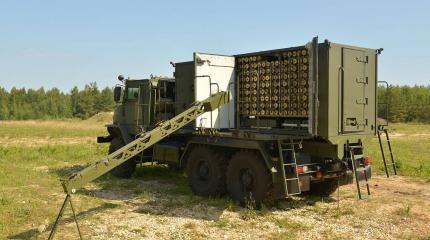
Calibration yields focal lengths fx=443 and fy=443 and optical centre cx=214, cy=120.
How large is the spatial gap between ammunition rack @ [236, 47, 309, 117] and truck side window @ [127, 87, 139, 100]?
381 centimetres

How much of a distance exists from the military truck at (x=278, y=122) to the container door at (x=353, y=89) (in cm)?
2

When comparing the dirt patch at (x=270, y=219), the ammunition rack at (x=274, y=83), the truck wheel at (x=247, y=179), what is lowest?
the dirt patch at (x=270, y=219)

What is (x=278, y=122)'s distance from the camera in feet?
34.1

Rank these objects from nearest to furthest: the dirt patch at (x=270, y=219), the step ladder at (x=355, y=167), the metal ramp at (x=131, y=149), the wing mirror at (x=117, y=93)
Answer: the metal ramp at (x=131, y=149) < the dirt patch at (x=270, y=219) < the step ladder at (x=355, y=167) < the wing mirror at (x=117, y=93)

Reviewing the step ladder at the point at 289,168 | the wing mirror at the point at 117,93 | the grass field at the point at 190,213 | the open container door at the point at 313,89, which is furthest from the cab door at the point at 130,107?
the open container door at the point at 313,89

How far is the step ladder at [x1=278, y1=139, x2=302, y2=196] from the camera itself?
8.85 metres

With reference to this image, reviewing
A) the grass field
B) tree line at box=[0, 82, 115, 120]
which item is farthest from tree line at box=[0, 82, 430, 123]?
the grass field

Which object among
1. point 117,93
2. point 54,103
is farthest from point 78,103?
point 117,93

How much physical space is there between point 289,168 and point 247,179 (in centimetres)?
107

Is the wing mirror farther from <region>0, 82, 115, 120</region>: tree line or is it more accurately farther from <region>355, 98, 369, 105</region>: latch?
<region>0, 82, 115, 120</region>: tree line

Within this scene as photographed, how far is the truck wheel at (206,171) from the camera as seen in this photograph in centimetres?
1048

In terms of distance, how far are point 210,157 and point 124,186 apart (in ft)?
9.97

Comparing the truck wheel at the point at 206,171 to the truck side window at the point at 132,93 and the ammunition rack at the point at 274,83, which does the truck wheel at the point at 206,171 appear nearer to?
the ammunition rack at the point at 274,83

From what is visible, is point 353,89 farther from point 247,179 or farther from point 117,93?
point 117,93
